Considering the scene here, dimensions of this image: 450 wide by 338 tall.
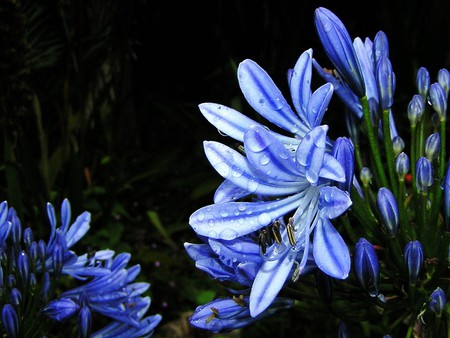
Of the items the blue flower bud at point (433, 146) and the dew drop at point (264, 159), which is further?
the blue flower bud at point (433, 146)

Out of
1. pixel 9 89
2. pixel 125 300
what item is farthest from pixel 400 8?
pixel 125 300

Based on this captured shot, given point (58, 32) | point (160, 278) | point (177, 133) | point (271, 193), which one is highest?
point (58, 32)

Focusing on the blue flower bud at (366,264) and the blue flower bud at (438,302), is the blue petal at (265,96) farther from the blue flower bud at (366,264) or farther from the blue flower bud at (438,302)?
the blue flower bud at (438,302)

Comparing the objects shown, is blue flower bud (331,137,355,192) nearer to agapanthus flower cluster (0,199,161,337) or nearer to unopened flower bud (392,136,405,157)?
unopened flower bud (392,136,405,157)

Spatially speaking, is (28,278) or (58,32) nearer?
(28,278)

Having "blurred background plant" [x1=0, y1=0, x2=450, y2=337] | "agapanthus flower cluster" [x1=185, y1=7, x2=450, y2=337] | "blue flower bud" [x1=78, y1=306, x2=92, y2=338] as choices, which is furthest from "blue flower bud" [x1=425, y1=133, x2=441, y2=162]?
"blurred background plant" [x1=0, y1=0, x2=450, y2=337]

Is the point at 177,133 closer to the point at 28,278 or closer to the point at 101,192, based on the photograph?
the point at 101,192

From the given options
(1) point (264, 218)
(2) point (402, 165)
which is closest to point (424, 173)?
(2) point (402, 165)

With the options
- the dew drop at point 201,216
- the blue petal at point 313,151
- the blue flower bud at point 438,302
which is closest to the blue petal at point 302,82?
the blue petal at point 313,151
